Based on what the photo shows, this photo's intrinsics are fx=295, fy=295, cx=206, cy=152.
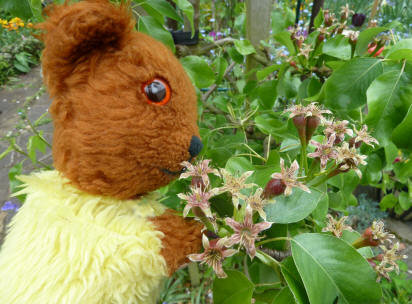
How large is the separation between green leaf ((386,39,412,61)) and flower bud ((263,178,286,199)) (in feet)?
0.92

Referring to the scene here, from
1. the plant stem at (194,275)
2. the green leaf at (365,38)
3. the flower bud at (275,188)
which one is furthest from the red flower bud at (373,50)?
the plant stem at (194,275)

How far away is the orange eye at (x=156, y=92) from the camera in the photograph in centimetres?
39

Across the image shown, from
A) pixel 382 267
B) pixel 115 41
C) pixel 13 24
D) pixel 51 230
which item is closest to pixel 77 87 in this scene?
pixel 115 41

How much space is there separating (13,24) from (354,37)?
3.77m

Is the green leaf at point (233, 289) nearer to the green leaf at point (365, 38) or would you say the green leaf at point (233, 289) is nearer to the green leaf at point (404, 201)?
the green leaf at point (365, 38)

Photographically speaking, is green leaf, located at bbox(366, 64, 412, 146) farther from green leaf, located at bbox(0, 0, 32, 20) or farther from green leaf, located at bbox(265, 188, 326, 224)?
green leaf, located at bbox(0, 0, 32, 20)

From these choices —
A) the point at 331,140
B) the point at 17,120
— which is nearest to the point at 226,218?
the point at 331,140

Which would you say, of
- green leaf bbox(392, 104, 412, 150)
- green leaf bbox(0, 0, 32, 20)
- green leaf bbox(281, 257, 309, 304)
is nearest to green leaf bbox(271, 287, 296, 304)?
green leaf bbox(281, 257, 309, 304)

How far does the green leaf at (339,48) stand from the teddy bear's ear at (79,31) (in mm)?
372

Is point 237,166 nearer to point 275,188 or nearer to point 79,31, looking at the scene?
point 275,188

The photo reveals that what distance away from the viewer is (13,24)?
127 inches

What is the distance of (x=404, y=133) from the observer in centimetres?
39

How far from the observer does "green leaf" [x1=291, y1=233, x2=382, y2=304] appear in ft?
1.04

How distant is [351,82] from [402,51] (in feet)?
0.25
